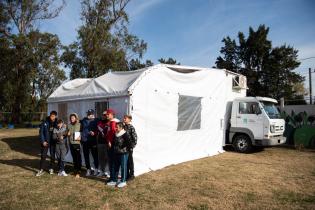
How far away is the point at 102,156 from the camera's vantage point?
7543 mm

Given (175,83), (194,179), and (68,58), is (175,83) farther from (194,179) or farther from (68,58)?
(68,58)

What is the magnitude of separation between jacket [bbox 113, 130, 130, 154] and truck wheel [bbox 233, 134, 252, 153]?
675cm

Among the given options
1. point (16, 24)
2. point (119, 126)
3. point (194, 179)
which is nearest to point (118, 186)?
point (119, 126)

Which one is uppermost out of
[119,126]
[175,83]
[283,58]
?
[283,58]

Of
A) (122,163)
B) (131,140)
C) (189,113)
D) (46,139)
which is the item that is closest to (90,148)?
(46,139)

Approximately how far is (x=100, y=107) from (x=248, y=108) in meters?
6.28

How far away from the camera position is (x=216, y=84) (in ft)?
37.6

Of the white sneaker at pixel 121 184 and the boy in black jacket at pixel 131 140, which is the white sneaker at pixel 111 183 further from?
the boy in black jacket at pixel 131 140

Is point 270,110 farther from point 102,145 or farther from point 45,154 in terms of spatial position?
point 45,154

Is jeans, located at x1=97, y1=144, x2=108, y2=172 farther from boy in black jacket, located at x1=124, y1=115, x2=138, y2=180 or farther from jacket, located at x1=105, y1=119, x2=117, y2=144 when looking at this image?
boy in black jacket, located at x1=124, y1=115, x2=138, y2=180

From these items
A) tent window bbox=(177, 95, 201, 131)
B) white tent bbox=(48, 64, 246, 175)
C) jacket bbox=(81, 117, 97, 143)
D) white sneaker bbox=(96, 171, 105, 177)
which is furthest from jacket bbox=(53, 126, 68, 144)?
tent window bbox=(177, 95, 201, 131)

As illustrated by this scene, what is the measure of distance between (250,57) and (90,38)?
2064 cm

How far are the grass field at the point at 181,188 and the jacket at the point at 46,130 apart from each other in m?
1.04

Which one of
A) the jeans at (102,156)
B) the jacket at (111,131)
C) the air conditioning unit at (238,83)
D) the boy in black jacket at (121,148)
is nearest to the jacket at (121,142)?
the boy in black jacket at (121,148)
